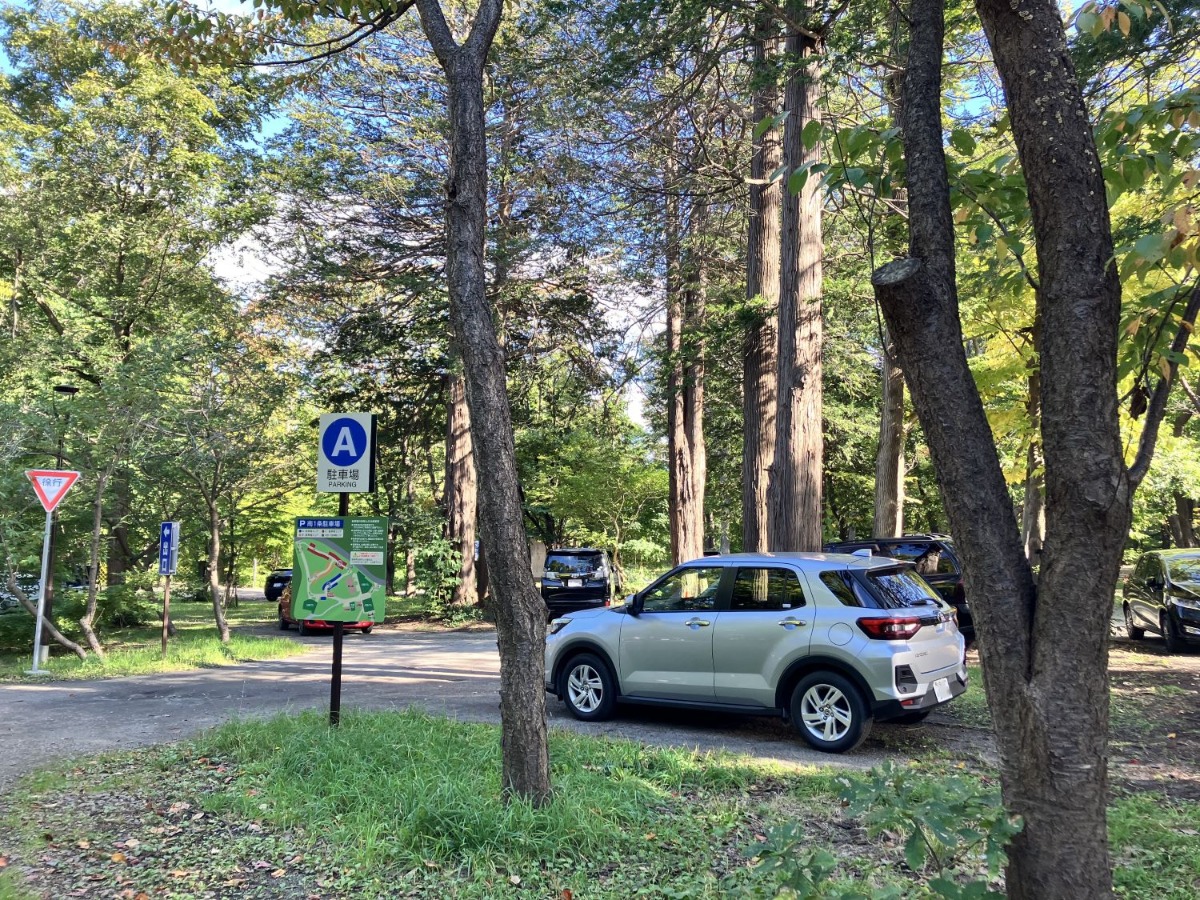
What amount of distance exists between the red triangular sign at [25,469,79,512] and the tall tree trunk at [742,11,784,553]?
10.4 m

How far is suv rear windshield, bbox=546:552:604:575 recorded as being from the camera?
813 inches

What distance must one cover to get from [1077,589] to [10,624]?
2024 centimetres

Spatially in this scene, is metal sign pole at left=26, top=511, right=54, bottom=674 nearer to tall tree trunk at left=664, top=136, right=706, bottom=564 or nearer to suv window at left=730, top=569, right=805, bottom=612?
suv window at left=730, top=569, right=805, bottom=612

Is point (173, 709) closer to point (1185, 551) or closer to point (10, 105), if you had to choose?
point (1185, 551)

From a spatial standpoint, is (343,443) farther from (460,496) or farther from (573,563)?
(460,496)

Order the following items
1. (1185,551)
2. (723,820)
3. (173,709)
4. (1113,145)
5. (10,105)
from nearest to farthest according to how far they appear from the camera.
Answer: (1113,145), (723,820), (173,709), (1185,551), (10,105)

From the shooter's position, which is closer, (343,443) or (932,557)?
(343,443)

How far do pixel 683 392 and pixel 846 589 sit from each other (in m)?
13.3

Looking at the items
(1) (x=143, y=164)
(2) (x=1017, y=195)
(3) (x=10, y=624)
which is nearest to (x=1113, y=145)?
(2) (x=1017, y=195)

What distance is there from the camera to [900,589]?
7.18 m

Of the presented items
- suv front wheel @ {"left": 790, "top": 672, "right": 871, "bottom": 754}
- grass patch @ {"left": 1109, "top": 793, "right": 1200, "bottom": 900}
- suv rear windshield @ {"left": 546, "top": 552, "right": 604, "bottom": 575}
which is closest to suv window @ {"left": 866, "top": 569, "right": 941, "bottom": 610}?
suv front wheel @ {"left": 790, "top": 672, "right": 871, "bottom": 754}

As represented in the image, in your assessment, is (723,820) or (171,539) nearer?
(723,820)

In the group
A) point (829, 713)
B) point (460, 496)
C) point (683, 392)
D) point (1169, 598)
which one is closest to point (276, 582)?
point (460, 496)

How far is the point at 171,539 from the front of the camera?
49.3 ft
